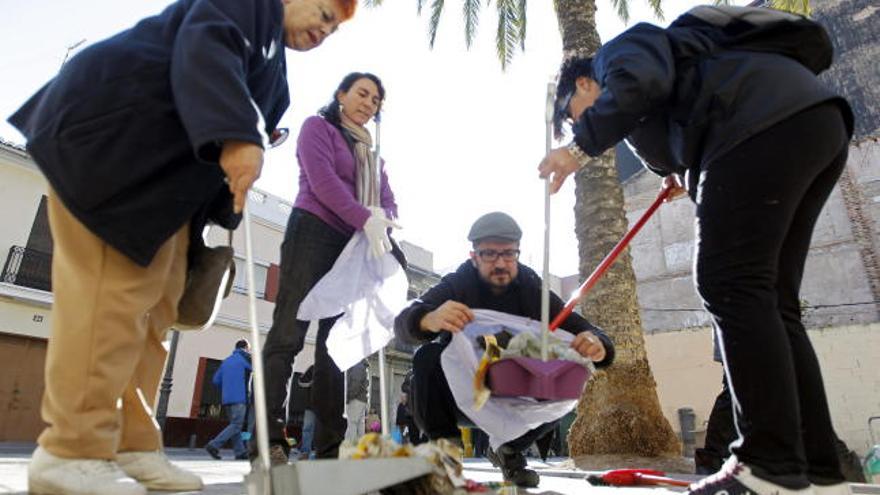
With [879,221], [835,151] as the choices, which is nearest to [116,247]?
[835,151]

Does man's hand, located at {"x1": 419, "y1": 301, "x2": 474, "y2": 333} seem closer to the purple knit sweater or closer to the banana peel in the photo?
the banana peel

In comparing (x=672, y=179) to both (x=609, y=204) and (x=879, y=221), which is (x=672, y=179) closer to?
(x=609, y=204)

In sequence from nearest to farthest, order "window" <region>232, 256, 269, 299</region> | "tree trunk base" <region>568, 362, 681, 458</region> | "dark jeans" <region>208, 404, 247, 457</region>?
"tree trunk base" <region>568, 362, 681, 458</region>
"dark jeans" <region>208, 404, 247, 457</region>
"window" <region>232, 256, 269, 299</region>

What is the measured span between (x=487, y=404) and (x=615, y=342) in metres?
2.86

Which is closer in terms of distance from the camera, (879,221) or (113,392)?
(113,392)

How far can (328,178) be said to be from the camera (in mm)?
2586

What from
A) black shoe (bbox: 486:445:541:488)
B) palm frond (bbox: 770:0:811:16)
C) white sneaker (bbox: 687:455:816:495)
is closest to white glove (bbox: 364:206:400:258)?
black shoe (bbox: 486:445:541:488)

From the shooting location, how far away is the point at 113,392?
1.38 m

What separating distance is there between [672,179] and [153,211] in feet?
5.73

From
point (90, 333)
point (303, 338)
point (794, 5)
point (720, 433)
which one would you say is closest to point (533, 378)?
point (303, 338)

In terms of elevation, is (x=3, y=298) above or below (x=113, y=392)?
above

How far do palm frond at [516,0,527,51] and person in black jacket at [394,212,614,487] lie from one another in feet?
22.8

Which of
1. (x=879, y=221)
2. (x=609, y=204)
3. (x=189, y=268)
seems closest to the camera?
(x=189, y=268)

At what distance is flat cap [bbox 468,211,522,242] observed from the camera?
109 inches
